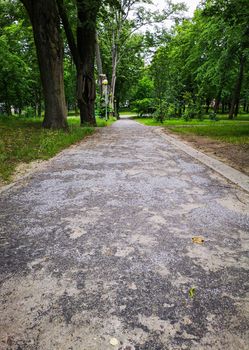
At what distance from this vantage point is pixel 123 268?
1.84m

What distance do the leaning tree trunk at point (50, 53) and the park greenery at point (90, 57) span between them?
3cm

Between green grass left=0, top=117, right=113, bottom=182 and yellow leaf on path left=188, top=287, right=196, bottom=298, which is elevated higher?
green grass left=0, top=117, right=113, bottom=182

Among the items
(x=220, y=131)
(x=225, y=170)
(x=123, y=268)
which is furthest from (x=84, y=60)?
(x=123, y=268)

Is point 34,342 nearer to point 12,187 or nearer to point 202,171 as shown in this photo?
point 12,187

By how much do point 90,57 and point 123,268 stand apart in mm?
13661

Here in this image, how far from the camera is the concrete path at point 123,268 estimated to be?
131cm

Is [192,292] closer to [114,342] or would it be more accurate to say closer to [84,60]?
[114,342]

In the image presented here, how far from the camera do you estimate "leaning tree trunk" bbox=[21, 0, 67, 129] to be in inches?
353

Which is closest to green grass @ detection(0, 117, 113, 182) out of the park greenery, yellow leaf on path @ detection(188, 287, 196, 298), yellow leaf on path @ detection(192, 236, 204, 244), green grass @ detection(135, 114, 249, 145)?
the park greenery

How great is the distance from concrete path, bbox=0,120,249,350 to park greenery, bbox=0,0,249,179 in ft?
6.86

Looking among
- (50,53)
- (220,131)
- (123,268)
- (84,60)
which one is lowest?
(123,268)

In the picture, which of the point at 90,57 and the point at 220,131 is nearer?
the point at 220,131

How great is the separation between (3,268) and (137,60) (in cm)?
3452

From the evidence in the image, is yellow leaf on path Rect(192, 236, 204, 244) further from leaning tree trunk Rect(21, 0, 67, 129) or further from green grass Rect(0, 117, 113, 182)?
leaning tree trunk Rect(21, 0, 67, 129)
